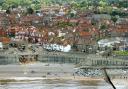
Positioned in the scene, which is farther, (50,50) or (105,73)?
(50,50)

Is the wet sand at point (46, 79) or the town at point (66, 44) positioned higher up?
the wet sand at point (46, 79)

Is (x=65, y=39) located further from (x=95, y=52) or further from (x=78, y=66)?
(x=78, y=66)

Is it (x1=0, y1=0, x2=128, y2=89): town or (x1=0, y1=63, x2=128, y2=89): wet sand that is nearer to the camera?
(x1=0, y1=63, x2=128, y2=89): wet sand

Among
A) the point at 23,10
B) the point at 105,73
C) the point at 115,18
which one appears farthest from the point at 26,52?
the point at 23,10

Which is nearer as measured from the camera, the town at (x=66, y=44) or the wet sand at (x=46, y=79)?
the wet sand at (x=46, y=79)

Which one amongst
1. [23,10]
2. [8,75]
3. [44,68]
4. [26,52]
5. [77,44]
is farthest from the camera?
[23,10]

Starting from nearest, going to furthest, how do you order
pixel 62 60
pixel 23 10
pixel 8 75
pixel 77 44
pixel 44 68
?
1. pixel 8 75
2. pixel 44 68
3. pixel 62 60
4. pixel 77 44
5. pixel 23 10

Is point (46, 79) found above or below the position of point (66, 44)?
above

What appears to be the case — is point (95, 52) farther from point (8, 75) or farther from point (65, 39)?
point (8, 75)

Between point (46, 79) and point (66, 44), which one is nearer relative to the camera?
point (46, 79)

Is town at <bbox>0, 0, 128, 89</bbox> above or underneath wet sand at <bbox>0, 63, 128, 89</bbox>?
underneath

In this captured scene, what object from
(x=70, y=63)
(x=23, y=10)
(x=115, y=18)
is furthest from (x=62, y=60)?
(x=23, y=10)
